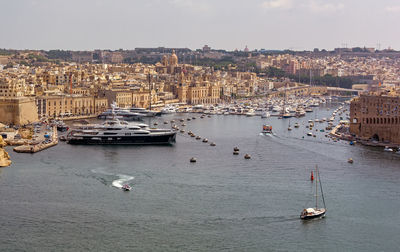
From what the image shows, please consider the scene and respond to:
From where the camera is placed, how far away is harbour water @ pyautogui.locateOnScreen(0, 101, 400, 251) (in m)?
13.1

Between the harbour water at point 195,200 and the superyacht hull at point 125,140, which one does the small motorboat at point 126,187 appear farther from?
the superyacht hull at point 125,140

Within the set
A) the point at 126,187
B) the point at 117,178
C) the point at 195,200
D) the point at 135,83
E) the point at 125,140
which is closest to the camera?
the point at 195,200

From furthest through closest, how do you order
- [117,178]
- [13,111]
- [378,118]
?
[13,111] < [378,118] < [117,178]

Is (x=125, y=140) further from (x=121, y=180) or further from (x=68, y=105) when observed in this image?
(x=68, y=105)


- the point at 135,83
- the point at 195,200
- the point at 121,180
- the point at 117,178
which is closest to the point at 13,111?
the point at 117,178

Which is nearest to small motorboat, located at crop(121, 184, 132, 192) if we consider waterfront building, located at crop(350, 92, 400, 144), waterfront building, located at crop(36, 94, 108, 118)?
waterfront building, located at crop(350, 92, 400, 144)

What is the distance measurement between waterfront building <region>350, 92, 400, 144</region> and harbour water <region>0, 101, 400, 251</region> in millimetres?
1369

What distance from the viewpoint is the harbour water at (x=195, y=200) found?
1314 centimetres

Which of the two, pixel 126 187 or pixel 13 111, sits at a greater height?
pixel 13 111

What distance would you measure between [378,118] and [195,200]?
454 inches

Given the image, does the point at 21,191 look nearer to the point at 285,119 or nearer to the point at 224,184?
the point at 224,184

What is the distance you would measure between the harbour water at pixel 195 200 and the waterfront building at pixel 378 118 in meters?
1.37

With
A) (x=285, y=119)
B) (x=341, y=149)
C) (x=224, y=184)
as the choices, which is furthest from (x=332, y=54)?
(x=224, y=184)

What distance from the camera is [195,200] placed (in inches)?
616
